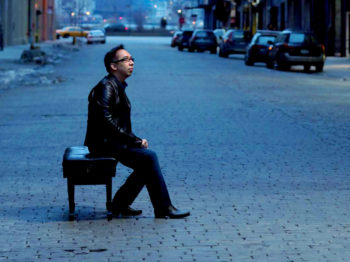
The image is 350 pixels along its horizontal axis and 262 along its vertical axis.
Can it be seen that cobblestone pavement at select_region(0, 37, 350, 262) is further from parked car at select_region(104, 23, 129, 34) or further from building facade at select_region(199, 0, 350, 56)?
parked car at select_region(104, 23, 129, 34)

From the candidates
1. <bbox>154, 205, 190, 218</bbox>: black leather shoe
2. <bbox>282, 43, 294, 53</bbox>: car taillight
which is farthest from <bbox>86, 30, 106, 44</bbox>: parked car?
<bbox>154, 205, 190, 218</bbox>: black leather shoe

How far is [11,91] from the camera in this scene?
26.4m

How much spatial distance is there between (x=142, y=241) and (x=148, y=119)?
1050 cm

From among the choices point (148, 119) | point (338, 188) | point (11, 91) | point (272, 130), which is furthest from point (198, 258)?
point (11, 91)

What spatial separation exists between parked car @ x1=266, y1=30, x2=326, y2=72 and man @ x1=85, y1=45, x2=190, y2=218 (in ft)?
103

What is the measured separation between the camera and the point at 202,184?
34.3 feet

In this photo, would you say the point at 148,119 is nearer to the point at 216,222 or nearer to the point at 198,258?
the point at 216,222

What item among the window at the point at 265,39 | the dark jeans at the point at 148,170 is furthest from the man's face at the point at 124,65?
the window at the point at 265,39

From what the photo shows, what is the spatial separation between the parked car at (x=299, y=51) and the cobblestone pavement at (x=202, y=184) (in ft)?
54.5

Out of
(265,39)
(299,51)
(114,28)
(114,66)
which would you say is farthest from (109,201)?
(114,28)

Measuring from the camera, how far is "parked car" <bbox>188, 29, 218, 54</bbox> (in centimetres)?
6719

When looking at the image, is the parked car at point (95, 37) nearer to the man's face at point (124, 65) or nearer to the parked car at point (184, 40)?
the parked car at point (184, 40)

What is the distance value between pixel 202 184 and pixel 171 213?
2.04 metres

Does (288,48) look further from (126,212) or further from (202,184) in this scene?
(126,212)
